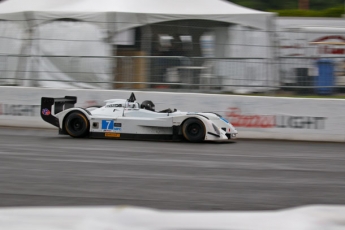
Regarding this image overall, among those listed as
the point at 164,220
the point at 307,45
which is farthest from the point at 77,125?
the point at 164,220

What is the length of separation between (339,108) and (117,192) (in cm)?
735

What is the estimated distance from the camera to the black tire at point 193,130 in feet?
38.4

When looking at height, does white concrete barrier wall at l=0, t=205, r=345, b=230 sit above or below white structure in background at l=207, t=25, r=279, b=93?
below

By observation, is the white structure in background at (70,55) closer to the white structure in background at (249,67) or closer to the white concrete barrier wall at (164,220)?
the white structure in background at (249,67)

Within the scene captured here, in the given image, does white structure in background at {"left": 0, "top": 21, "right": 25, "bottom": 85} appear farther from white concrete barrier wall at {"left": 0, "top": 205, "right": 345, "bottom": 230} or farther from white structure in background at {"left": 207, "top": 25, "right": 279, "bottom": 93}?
white concrete barrier wall at {"left": 0, "top": 205, "right": 345, "bottom": 230}

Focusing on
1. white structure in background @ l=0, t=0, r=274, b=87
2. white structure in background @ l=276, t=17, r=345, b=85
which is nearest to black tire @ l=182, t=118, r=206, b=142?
white structure in background @ l=276, t=17, r=345, b=85

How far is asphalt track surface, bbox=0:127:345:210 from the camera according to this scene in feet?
21.1

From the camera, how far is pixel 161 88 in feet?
47.4

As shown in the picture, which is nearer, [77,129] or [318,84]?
[77,129]

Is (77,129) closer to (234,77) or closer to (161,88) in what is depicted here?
(161,88)

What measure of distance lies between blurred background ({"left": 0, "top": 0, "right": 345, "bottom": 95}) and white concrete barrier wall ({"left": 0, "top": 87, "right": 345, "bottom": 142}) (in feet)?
2.29

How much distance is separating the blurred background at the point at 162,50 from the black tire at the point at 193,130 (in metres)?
2.52

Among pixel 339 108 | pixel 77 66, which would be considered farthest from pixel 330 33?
pixel 77 66

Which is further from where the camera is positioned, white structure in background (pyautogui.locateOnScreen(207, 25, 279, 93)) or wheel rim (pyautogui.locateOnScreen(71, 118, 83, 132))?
white structure in background (pyautogui.locateOnScreen(207, 25, 279, 93))
